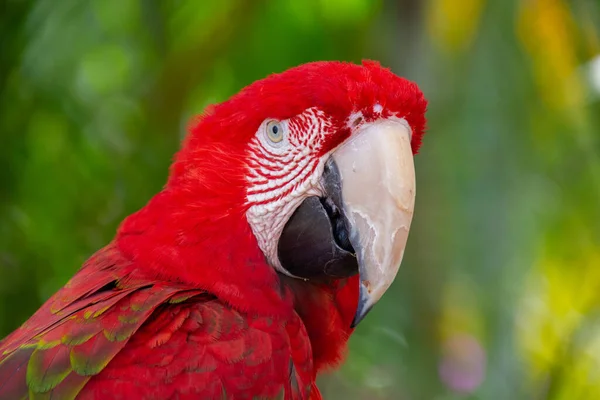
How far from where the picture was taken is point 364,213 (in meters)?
0.90

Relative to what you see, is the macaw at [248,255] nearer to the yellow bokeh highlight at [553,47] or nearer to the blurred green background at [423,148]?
the blurred green background at [423,148]

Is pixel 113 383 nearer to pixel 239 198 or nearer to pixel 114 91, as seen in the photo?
Result: pixel 239 198

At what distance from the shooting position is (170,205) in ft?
3.36

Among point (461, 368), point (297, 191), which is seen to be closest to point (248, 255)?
point (297, 191)

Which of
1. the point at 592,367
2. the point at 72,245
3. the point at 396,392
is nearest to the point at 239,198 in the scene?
the point at 72,245

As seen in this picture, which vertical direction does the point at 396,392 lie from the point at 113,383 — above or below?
below

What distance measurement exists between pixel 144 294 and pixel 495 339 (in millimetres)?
1334

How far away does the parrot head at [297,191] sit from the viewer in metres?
0.90

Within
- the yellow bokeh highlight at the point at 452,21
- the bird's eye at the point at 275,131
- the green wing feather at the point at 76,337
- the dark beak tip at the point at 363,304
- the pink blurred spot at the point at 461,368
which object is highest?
the yellow bokeh highlight at the point at 452,21

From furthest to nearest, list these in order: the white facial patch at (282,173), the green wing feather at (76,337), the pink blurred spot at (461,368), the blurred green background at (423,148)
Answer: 1. the pink blurred spot at (461,368)
2. the blurred green background at (423,148)
3. the white facial patch at (282,173)
4. the green wing feather at (76,337)

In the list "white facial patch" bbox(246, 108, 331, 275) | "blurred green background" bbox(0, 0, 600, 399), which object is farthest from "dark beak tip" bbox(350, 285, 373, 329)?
"blurred green background" bbox(0, 0, 600, 399)

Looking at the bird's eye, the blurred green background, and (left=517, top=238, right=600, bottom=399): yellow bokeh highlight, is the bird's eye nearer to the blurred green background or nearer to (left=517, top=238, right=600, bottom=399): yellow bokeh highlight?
the blurred green background

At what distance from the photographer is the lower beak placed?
2.91 ft

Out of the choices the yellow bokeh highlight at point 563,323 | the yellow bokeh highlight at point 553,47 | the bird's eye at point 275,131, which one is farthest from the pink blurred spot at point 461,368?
the bird's eye at point 275,131
